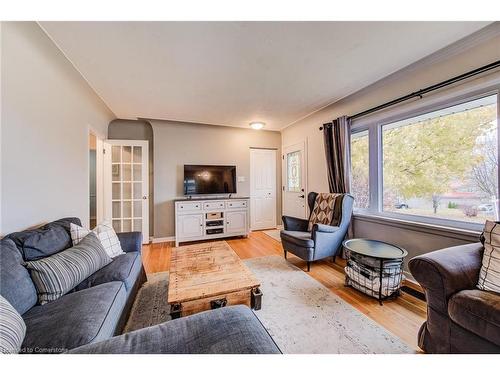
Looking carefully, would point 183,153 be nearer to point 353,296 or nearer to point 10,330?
point 10,330

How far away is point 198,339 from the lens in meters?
0.79

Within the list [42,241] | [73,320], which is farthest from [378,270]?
[42,241]

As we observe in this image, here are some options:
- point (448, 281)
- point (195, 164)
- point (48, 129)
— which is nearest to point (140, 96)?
point (48, 129)

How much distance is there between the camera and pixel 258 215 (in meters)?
4.62

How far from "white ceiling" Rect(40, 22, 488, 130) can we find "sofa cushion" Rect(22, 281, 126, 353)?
75.7 inches

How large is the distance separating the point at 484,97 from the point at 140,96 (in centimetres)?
374

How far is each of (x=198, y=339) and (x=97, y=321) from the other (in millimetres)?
598

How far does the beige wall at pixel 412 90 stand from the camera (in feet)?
5.44

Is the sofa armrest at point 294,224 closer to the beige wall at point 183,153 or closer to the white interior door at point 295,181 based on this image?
the white interior door at point 295,181

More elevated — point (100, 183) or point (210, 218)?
point (100, 183)

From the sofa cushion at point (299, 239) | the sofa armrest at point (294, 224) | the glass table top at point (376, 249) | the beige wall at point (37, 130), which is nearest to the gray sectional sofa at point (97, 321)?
the beige wall at point (37, 130)

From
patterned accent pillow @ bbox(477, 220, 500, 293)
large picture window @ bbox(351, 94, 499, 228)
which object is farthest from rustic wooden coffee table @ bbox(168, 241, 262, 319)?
large picture window @ bbox(351, 94, 499, 228)

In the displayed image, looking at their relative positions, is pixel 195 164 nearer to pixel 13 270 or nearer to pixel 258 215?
pixel 258 215

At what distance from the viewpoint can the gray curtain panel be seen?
9.29 feet
